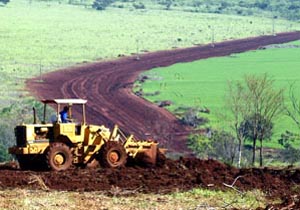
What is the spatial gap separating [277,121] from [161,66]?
26.7 metres

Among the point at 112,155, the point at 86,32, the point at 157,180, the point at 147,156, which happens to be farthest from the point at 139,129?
the point at 86,32

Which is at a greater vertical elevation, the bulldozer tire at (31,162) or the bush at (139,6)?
the bush at (139,6)

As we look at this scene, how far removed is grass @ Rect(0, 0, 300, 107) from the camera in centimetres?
8409

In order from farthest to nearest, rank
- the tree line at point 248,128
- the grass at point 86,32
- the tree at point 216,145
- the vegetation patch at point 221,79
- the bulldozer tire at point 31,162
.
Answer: the grass at point 86,32
the vegetation patch at point 221,79
the tree at point 216,145
the tree line at point 248,128
the bulldozer tire at point 31,162

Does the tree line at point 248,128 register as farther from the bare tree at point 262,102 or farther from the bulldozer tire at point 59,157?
the bulldozer tire at point 59,157

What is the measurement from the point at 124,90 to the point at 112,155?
1733 inches

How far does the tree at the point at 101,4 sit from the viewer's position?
464ft

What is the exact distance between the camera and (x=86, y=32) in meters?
109

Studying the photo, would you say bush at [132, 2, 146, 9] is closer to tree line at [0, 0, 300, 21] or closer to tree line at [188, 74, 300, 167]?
tree line at [0, 0, 300, 21]

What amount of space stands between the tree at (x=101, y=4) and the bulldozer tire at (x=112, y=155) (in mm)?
113024

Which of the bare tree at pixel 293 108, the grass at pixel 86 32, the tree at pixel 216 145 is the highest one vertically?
the grass at pixel 86 32

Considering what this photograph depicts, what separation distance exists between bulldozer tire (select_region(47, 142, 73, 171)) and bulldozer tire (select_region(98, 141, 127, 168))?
1036 millimetres

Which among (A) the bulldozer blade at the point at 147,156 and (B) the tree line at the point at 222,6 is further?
(B) the tree line at the point at 222,6

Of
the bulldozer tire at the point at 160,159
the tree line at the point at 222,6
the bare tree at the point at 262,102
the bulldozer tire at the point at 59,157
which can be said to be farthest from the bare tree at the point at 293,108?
the tree line at the point at 222,6
